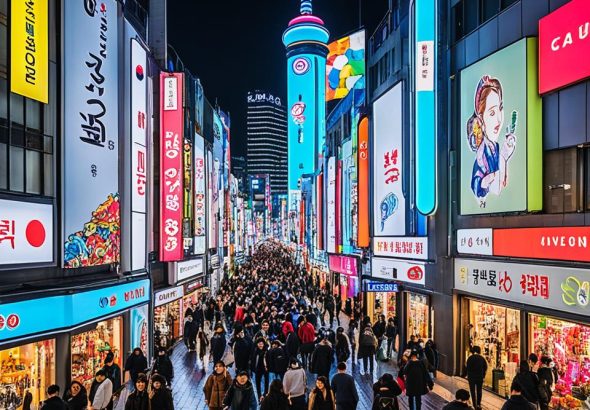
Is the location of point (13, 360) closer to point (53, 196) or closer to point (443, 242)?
point (53, 196)

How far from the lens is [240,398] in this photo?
9.92 meters

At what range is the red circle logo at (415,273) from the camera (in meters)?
20.2

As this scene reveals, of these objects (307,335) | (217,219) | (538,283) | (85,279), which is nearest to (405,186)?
(307,335)

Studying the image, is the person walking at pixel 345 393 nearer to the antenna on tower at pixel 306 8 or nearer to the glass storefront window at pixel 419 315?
the glass storefront window at pixel 419 315

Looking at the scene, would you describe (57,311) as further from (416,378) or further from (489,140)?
(489,140)

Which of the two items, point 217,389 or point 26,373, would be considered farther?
point 26,373

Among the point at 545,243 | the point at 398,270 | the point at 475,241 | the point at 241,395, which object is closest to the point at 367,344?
the point at 475,241

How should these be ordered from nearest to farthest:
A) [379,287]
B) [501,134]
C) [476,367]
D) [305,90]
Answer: [476,367] < [501,134] < [379,287] < [305,90]

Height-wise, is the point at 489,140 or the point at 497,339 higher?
the point at 489,140

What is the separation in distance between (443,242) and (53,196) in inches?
457

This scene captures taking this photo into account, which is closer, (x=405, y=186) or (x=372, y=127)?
(x=405, y=186)

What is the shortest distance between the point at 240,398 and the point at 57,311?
542 centimetres

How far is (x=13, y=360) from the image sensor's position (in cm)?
1205

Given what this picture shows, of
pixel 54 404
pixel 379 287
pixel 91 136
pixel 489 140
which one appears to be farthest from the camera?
pixel 379 287
